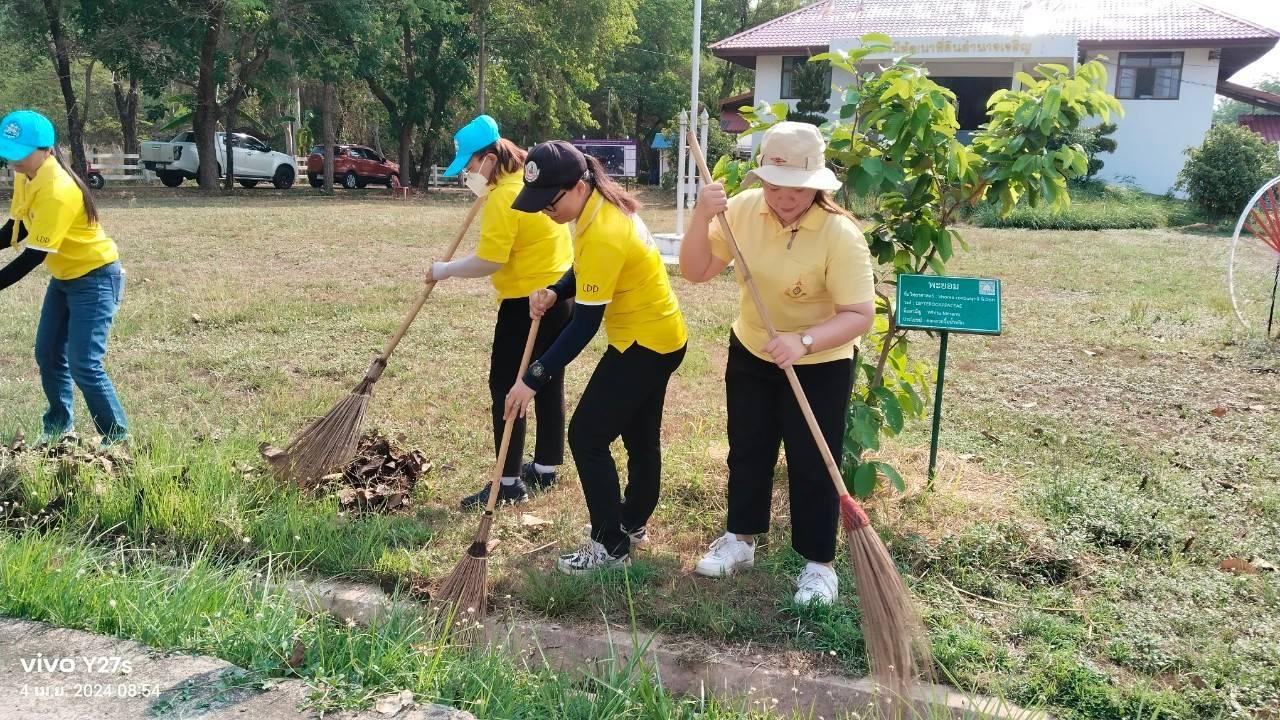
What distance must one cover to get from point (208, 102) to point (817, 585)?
80.8 feet

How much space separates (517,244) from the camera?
13.6ft

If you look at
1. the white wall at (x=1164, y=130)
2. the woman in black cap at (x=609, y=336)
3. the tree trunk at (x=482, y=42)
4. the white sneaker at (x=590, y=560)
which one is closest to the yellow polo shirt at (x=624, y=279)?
the woman in black cap at (x=609, y=336)

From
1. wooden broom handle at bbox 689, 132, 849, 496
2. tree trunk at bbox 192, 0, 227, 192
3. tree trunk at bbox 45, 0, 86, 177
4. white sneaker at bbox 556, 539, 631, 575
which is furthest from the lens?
tree trunk at bbox 192, 0, 227, 192

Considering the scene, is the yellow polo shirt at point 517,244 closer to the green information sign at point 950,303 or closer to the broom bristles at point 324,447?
the broom bristles at point 324,447

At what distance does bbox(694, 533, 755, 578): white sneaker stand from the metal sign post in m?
1.23

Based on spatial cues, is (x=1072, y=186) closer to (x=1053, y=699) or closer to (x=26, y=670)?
(x=1053, y=699)

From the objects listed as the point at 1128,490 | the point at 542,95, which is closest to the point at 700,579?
the point at 1128,490

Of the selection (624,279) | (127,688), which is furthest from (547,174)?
(127,688)

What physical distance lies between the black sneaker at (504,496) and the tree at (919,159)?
1.52 metres

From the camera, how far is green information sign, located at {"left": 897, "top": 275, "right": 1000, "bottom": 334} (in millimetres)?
4023

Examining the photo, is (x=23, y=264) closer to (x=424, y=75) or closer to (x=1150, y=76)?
(x=424, y=75)

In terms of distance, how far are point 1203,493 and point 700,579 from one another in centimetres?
252

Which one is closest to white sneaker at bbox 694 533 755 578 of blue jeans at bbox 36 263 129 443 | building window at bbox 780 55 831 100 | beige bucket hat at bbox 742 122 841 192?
beige bucket hat at bbox 742 122 841 192

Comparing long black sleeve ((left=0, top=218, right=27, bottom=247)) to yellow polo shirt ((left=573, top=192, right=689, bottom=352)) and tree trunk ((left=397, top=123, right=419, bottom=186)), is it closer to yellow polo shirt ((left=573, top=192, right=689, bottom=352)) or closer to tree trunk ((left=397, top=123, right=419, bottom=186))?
yellow polo shirt ((left=573, top=192, right=689, bottom=352))
